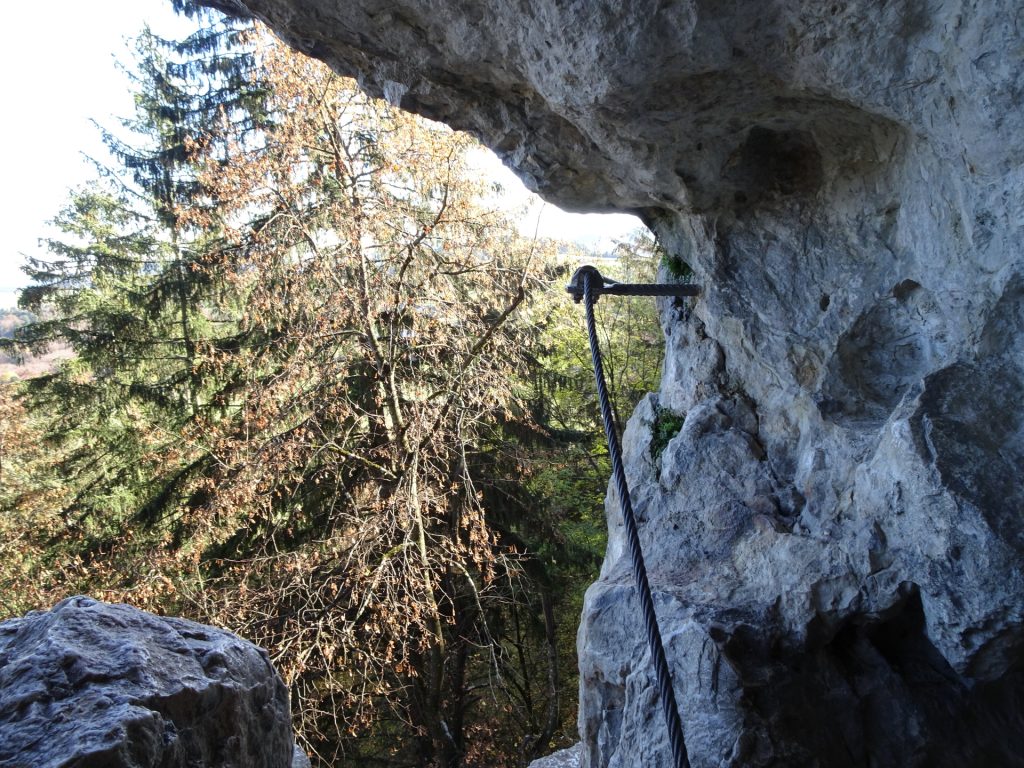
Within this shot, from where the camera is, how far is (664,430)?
140 inches

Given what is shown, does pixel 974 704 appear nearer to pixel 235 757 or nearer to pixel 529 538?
pixel 235 757

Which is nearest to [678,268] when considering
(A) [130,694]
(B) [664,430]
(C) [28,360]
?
(B) [664,430]

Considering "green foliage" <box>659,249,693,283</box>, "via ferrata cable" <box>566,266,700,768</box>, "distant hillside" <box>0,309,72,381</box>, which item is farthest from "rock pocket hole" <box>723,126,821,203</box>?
"distant hillside" <box>0,309,72,381</box>

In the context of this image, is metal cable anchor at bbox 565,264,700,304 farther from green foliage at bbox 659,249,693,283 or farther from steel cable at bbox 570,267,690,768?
green foliage at bbox 659,249,693,283

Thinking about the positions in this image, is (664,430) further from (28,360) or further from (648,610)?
(28,360)

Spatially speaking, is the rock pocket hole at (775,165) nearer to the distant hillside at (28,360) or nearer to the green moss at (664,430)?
the green moss at (664,430)

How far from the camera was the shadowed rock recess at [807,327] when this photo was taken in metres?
2.05

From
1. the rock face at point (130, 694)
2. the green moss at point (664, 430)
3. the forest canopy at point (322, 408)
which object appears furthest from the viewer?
the forest canopy at point (322, 408)

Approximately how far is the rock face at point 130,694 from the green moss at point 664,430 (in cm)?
204

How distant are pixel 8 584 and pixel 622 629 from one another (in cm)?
983

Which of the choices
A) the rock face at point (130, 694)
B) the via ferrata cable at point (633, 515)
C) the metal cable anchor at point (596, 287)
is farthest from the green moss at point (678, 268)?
the rock face at point (130, 694)

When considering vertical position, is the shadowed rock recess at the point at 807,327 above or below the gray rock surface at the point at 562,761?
above

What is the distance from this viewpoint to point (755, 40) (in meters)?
2.20

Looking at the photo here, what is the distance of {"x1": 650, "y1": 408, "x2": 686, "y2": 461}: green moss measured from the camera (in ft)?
11.6
